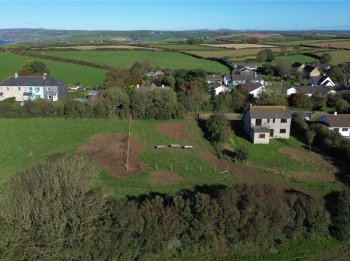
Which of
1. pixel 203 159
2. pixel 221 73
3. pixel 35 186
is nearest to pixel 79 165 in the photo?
pixel 35 186

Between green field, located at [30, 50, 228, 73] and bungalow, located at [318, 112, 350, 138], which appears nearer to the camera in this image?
A: bungalow, located at [318, 112, 350, 138]

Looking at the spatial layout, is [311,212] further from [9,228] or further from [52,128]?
[52,128]

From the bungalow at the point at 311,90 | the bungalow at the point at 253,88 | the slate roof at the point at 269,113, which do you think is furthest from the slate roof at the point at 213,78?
the slate roof at the point at 269,113

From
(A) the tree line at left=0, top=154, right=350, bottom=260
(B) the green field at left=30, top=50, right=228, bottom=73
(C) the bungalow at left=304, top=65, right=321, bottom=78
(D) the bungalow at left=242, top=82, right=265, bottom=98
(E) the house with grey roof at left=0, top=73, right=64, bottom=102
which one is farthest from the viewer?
(B) the green field at left=30, top=50, right=228, bottom=73

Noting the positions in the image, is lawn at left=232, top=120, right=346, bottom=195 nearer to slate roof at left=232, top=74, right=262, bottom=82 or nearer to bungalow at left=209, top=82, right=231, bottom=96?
bungalow at left=209, top=82, right=231, bottom=96

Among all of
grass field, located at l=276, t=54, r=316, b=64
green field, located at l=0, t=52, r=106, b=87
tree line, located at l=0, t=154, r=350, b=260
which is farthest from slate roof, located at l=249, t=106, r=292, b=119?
grass field, located at l=276, t=54, r=316, b=64

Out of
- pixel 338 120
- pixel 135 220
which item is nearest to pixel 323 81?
pixel 338 120
